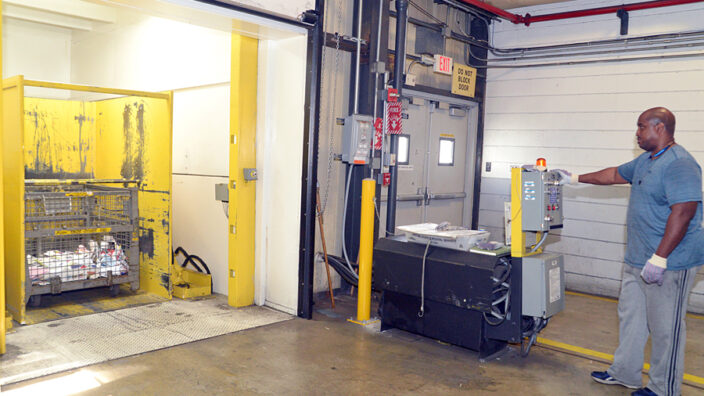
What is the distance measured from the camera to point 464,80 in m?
6.94

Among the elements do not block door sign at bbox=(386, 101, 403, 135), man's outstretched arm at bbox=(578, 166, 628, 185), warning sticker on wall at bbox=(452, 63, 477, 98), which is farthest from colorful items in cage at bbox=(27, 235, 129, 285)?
warning sticker on wall at bbox=(452, 63, 477, 98)

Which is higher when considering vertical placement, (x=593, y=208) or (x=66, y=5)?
(x=66, y=5)

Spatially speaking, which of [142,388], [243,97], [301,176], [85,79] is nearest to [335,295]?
[301,176]

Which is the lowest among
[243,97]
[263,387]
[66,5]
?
[263,387]

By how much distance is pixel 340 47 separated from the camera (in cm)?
540

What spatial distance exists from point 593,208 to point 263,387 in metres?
4.57

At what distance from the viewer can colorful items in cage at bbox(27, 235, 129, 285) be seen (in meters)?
4.74

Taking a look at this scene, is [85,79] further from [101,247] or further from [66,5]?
[101,247]

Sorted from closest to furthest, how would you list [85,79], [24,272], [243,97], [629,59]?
[24,272]
[243,97]
[629,59]
[85,79]

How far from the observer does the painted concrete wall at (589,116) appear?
18.9 feet

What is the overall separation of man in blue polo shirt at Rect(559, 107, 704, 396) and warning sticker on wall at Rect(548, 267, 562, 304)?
456 millimetres

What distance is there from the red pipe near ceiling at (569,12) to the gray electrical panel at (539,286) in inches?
133

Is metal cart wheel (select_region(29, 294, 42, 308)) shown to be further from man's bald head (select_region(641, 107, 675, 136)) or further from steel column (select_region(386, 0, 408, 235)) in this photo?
man's bald head (select_region(641, 107, 675, 136))

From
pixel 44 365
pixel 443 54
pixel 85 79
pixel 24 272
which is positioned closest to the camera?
pixel 44 365
